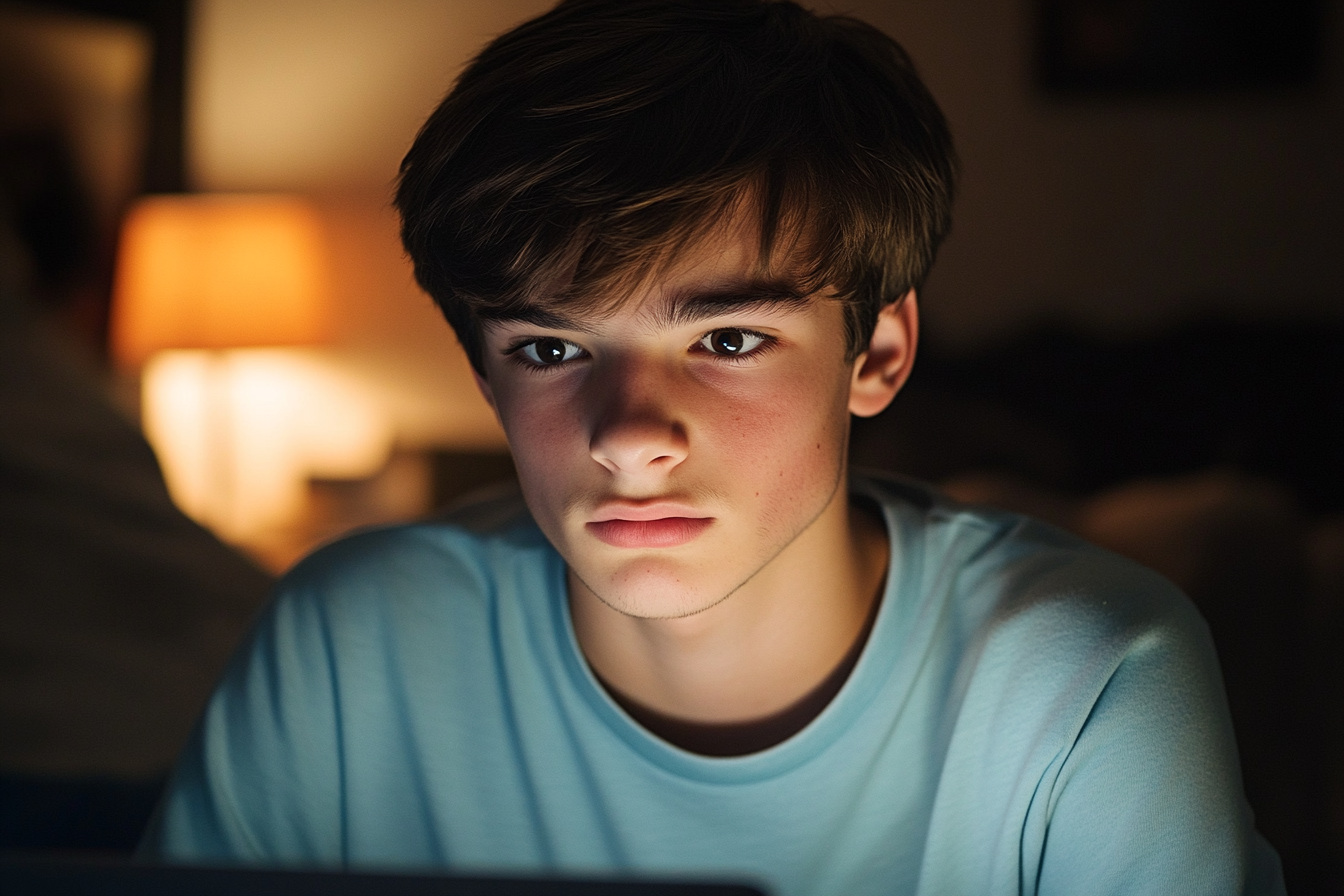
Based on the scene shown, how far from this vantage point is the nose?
749 mm

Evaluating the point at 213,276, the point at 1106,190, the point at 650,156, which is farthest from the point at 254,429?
the point at 650,156

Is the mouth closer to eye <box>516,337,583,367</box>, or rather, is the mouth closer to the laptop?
eye <box>516,337,583,367</box>

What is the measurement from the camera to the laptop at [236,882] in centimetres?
43

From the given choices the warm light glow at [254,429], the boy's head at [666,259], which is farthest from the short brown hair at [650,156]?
the warm light glow at [254,429]

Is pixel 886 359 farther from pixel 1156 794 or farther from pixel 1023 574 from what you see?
pixel 1156 794

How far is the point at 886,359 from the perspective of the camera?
96cm

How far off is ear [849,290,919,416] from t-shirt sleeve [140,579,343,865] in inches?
20.0

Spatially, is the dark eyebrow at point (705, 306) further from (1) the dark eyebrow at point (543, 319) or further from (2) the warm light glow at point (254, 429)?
(2) the warm light glow at point (254, 429)

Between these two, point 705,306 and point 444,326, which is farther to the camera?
point 444,326

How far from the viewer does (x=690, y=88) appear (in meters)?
0.79

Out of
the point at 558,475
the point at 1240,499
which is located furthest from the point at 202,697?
the point at 1240,499

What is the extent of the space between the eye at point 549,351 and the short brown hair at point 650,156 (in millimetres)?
37

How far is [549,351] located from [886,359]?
0.99 ft

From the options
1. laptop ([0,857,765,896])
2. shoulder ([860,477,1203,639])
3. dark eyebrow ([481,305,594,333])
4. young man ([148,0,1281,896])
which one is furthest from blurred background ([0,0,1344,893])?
laptop ([0,857,765,896])
